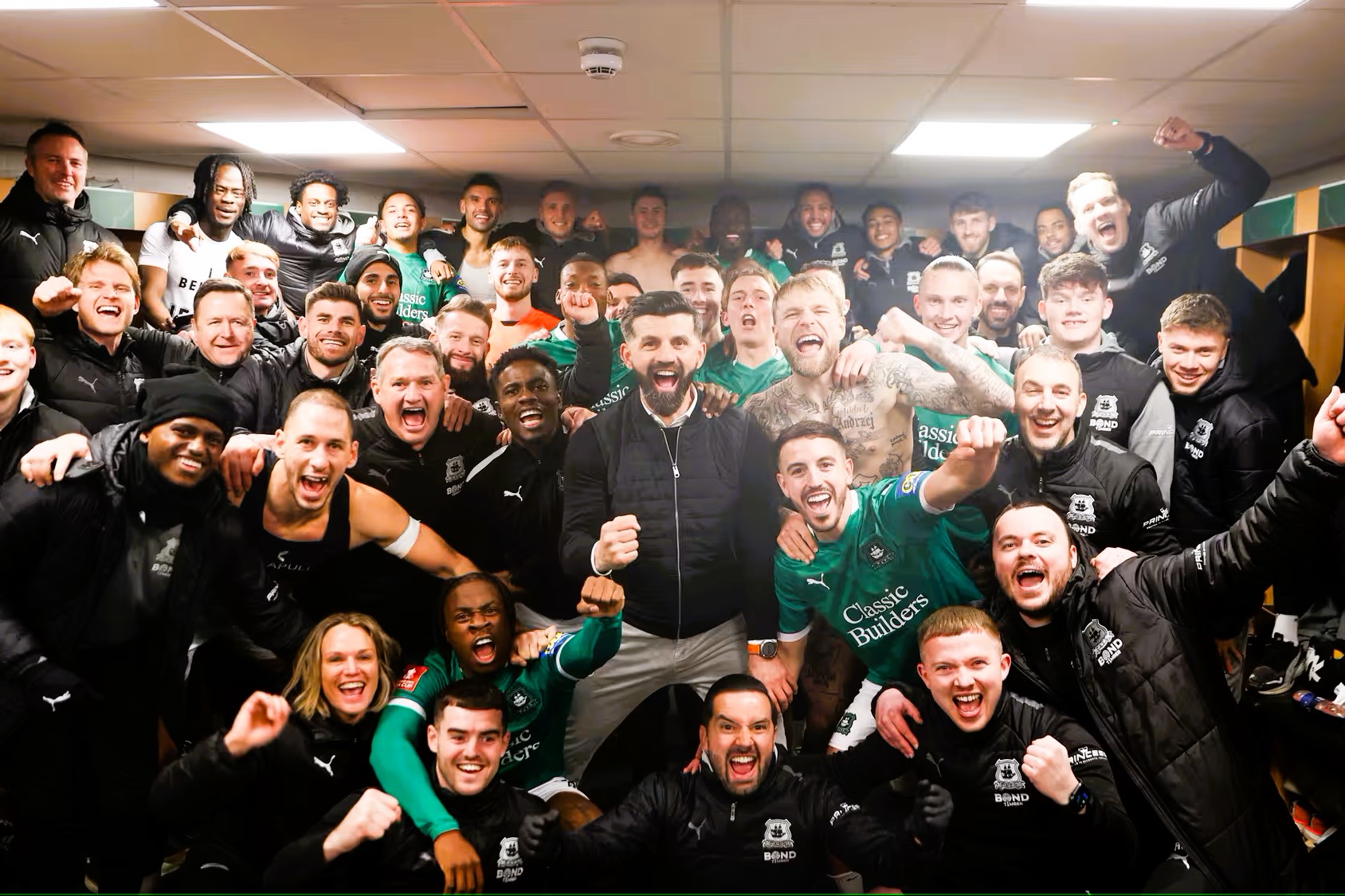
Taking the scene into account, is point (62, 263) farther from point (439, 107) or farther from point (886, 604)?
point (886, 604)

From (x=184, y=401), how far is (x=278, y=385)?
28 cm

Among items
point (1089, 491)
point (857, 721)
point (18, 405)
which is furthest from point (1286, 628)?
point (18, 405)

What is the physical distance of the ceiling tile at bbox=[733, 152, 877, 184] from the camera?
3.05 meters

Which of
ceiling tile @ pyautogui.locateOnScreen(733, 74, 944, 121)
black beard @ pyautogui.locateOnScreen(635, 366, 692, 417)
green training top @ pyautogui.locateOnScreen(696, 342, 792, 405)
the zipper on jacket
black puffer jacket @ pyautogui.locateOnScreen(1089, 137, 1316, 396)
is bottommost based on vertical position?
the zipper on jacket

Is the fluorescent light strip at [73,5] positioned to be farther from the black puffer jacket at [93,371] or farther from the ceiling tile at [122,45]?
the black puffer jacket at [93,371]

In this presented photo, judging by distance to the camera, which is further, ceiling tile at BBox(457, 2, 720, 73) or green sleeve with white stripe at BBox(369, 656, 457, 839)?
green sleeve with white stripe at BBox(369, 656, 457, 839)

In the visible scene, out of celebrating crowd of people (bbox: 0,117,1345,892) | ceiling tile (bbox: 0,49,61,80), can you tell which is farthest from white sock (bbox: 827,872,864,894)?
ceiling tile (bbox: 0,49,61,80)

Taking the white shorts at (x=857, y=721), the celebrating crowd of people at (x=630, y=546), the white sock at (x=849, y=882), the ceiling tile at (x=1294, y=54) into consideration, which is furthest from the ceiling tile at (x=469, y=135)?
the white sock at (x=849, y=882)

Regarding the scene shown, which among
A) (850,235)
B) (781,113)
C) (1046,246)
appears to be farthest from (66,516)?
(1046,246)

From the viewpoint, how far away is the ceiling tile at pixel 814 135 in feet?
9.16

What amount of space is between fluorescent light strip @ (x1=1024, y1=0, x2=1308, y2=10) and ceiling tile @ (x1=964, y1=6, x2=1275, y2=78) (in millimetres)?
20

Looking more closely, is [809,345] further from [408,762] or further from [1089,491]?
[408,762]

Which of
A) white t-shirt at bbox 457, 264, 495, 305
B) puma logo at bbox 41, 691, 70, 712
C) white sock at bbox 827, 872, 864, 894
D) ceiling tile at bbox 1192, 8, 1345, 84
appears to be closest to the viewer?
ceiling tile at bbox 1192, 8, 1345, 84

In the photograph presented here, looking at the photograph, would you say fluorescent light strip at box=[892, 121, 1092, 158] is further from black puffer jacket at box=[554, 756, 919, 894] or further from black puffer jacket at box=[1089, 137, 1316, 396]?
black puffer jacket at box=[554, 756, 919, 894]
